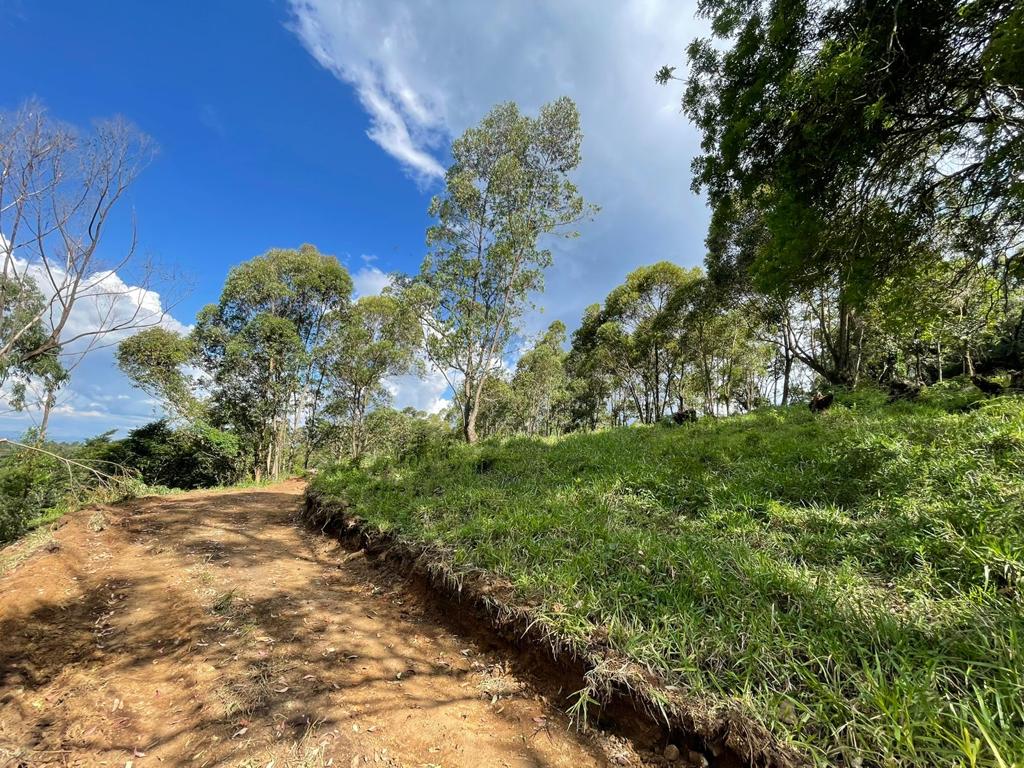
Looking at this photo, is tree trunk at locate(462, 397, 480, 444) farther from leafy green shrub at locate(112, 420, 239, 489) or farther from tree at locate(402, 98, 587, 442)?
leafy green shrub at locate(112, 420, 239, 489)

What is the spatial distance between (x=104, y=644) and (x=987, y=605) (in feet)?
19.2

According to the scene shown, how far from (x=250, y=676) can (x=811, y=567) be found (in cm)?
377

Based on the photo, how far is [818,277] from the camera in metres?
5.25

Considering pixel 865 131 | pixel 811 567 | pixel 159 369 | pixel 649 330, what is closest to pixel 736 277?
pixel 649 330

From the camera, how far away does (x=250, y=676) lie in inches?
99.2

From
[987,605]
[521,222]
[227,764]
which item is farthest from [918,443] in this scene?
[521,222]

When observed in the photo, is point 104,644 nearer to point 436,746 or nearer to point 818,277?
point 436,746

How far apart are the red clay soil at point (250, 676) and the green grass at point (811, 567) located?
59 cm

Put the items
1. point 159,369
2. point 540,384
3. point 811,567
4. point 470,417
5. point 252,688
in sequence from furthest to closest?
point 540,384 → point 159,369 → point 470,417 → point 811,567 → point 252,688

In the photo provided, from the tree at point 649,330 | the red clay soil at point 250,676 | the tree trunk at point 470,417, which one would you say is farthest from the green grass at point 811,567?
the tree at point 649,330

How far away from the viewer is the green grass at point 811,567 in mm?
1592

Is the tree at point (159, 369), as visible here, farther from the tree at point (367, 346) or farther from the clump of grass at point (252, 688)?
the clump of grass at point (252, 688)

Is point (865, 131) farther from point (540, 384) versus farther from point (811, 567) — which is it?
point (540, 384)

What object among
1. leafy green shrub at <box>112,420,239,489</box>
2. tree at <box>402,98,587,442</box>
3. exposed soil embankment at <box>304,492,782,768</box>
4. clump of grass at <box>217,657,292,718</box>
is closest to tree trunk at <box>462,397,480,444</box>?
tree at <box>402,98,587,442</box>
